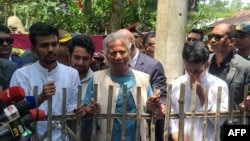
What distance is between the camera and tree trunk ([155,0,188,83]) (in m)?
5.38

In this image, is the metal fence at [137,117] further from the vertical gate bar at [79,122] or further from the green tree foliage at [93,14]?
the green tree foliage at [93,14]

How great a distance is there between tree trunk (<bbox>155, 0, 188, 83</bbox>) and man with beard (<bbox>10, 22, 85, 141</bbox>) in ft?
5.87

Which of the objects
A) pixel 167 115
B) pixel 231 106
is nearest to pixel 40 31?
pixel 167 115

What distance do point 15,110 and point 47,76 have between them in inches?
49.1

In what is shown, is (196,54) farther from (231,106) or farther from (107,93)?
(107,93)

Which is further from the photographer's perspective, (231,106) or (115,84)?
(231,106)

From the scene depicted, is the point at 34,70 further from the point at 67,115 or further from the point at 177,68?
the point at 177,68

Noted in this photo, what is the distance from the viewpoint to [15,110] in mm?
2588

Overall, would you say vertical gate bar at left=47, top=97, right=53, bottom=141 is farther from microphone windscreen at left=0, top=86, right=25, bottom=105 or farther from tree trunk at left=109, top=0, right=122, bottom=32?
tree trunk at left=109, top=0, right=122, bottom=32

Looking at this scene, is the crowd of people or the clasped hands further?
the crowd of people

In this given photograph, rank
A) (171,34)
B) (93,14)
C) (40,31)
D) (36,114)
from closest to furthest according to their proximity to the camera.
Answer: (36,114) → (40,31) → (171,34) → (93,14)

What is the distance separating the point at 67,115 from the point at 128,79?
0.58m

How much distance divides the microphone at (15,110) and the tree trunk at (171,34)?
9.84 ft

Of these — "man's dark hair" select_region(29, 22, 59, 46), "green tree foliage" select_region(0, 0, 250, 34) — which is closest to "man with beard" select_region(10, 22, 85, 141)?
"man's dark hair" select_region(29, 22, 59, 46)
